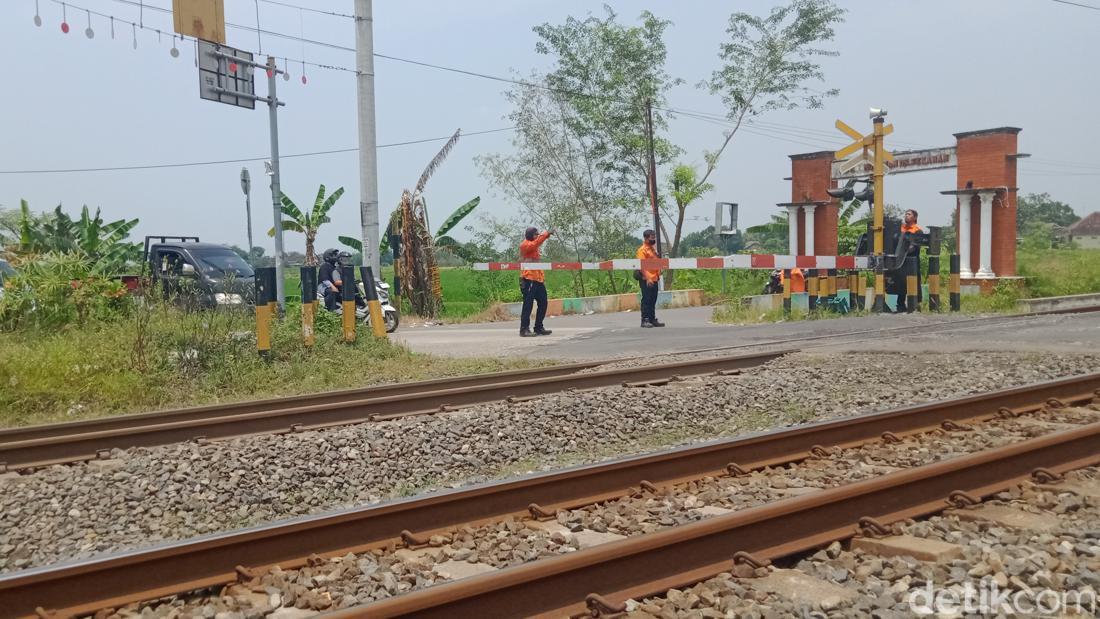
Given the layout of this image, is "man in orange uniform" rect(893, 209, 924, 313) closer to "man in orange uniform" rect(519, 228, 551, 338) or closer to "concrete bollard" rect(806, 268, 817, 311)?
"concrete bollard" rect(806, 268, 817, 311)

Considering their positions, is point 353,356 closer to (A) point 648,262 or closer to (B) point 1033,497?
(A) point 648,262

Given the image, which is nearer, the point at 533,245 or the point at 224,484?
the point at 224,484

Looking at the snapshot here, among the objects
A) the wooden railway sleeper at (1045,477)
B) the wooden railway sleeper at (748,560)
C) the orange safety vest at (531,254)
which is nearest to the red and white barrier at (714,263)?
the orange safety vest at (531,254)

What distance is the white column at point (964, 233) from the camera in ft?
76.3

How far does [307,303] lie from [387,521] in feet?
23.9

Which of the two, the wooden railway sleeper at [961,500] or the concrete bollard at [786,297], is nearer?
the wooden railway sleeper at [961,500]

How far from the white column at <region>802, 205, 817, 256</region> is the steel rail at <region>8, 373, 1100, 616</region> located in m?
20.6

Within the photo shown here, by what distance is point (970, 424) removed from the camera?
7.45 metres

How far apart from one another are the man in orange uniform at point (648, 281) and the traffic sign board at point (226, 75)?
795 cm

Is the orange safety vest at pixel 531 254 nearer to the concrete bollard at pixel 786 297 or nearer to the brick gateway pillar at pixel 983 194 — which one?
the concrete bollard at pixel 786 297

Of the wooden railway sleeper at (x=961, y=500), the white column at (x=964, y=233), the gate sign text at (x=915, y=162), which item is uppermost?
the gate sign text at (x=915, y=162)

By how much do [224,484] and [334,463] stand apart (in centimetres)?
80

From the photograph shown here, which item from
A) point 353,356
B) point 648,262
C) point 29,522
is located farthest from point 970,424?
point 648,262

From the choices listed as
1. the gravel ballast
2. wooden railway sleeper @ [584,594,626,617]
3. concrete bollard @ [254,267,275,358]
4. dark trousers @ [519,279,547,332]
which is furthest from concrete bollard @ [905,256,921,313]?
wooden railway sleeper @ [584,594,626,617]
